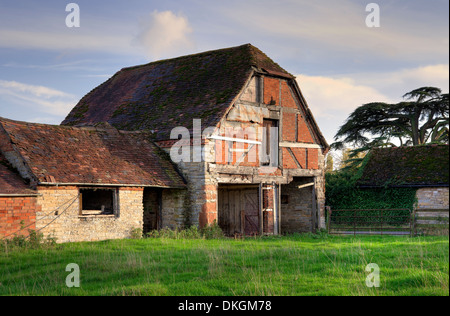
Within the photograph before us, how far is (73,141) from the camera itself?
62.5 feet

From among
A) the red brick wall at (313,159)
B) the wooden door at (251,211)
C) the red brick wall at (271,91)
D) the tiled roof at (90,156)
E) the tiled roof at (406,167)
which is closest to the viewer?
the tiled roof at (90,156)

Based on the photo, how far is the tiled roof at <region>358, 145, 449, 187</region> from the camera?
2597 centimetres

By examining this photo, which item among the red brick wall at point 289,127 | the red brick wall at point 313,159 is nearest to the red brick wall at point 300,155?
the red brick wall at point 313,159

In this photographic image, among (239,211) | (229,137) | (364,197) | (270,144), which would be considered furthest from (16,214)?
(364,197)

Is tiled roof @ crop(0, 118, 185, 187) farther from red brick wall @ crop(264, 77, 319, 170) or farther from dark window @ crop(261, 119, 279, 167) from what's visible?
red brick wall @ crop(264, 77, 319, 170)

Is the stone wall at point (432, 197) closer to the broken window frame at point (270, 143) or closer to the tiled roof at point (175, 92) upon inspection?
the broken window frame at point (270, 143)

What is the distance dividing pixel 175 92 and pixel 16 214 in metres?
10.6

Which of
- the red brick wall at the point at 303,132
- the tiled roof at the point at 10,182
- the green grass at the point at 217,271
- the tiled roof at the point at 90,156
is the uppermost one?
the red brick wall at the point at 303,132

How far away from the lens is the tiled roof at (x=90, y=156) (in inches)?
656

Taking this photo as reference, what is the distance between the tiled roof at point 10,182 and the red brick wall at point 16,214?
22 centimetres

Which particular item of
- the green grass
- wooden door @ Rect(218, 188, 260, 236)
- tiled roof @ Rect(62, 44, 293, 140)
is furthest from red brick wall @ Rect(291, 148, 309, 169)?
the green grass
